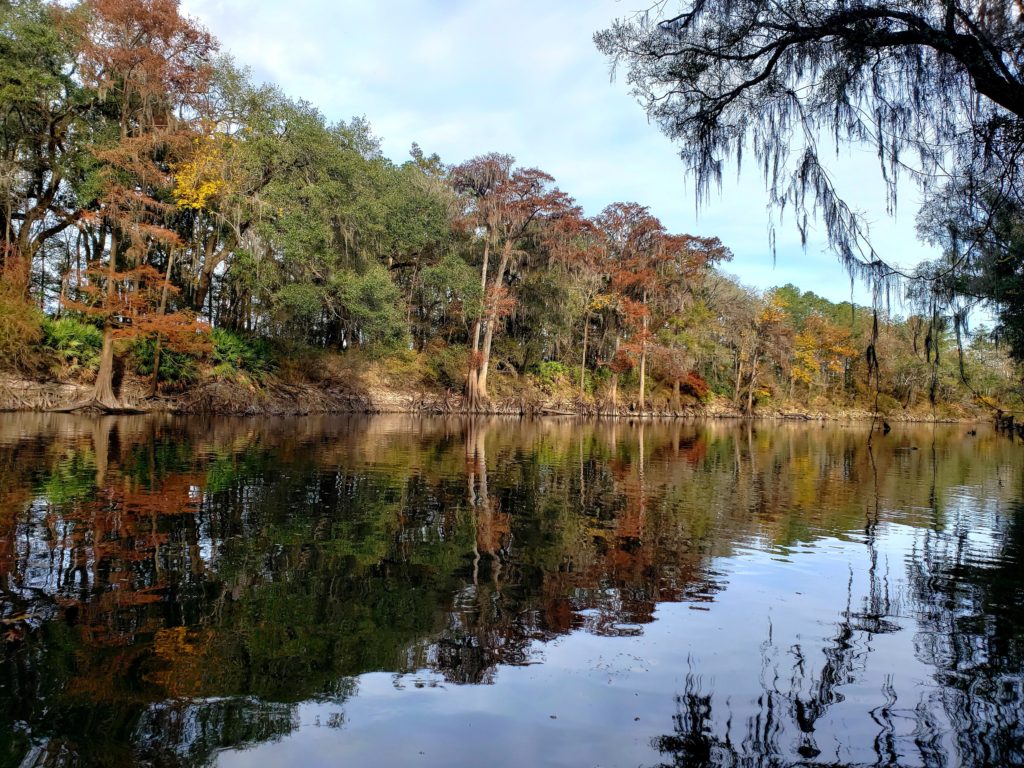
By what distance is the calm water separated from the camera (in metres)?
3.06

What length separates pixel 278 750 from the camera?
293 cm

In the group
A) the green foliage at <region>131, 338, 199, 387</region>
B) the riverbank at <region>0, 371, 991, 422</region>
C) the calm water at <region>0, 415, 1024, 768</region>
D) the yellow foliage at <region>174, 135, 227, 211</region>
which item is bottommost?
the calm water at <region>0, 415, 1024, 768</region>

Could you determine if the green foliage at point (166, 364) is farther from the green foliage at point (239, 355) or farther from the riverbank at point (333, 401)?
the green foliage at point (239, 355)

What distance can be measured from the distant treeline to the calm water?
2586 millimetres

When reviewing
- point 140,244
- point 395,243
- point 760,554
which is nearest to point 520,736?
point 760,554

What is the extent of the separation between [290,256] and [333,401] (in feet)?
26.3

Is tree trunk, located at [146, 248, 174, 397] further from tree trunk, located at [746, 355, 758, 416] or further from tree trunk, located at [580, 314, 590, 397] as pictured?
tree trunk, located at [746, 355, 758, 416]

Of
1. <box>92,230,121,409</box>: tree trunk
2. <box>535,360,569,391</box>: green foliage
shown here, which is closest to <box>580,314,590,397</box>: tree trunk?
<box>535,360,569,391</box>: green foliage

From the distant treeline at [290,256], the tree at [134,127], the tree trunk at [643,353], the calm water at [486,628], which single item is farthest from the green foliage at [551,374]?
the calm water at [486,628]

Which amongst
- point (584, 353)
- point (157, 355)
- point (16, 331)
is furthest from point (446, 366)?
point (16, 331)

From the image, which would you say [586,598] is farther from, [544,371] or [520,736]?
[544,371]

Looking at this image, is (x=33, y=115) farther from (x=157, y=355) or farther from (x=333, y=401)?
(x=333, y=401)

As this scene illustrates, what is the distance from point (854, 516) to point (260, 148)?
89.6ft

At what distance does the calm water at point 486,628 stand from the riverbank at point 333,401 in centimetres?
1595
